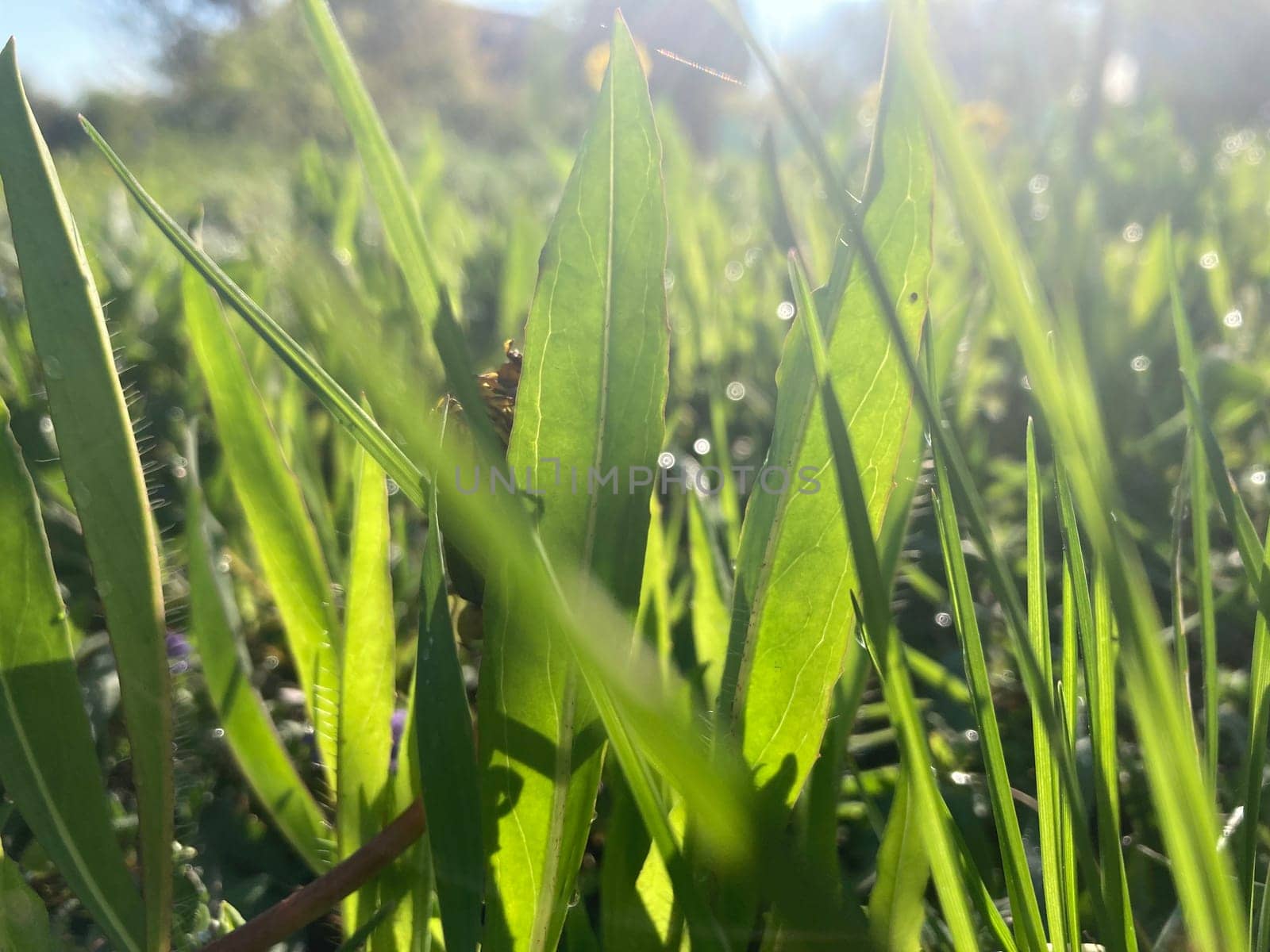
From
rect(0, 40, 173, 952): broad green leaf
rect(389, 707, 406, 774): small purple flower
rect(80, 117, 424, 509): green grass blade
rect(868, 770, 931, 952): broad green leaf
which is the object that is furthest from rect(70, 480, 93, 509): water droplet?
rect(868, 770, 931, 952): broad green leaf

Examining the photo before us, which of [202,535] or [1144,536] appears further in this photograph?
[1144,536]

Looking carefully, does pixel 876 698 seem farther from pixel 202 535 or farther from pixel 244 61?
pixel 244 61

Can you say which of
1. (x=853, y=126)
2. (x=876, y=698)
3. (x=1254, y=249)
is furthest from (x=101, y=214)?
(x=1254, y=249)

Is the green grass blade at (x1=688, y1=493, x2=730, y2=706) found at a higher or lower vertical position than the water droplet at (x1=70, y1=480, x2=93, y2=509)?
lower

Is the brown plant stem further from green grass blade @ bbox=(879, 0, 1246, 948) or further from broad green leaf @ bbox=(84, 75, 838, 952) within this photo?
green grass blade @ bbox=(879, 0, 1246, 948)

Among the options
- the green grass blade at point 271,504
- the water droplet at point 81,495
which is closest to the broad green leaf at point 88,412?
the water droplet at point 81,495

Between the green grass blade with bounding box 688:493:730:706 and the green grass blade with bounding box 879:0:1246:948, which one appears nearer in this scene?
the green grass blade with bounding box 879:0:1246:948

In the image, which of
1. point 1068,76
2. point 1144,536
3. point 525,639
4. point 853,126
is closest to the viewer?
point 525,639
